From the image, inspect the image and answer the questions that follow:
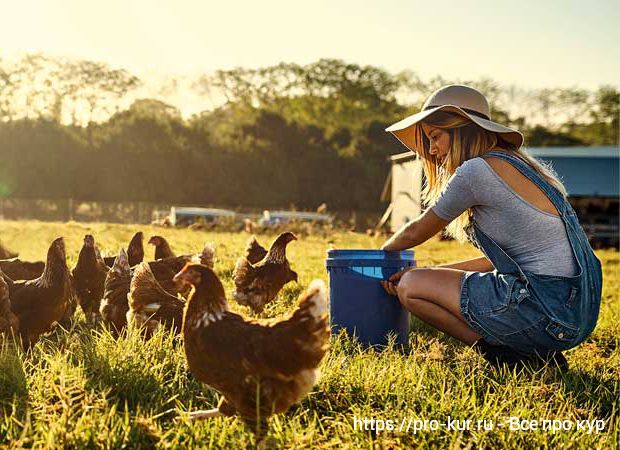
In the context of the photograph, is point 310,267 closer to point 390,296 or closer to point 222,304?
point 390,296

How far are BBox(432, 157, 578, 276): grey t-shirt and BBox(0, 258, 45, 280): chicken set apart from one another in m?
4.32

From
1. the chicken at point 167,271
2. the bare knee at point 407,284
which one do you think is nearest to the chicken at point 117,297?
the chicken at point 167,271

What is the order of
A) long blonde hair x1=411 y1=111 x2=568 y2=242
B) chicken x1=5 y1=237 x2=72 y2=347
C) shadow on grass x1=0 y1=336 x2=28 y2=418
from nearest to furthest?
shadow on grass x1=0 y1=336 x2=28 y2=418
long blonde hair x1=411 y1=111 x2=568 y2=242
chicken x1=5 y1=237 x2=72 y2=347

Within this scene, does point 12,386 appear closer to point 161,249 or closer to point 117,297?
point 117,297

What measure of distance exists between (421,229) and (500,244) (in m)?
0.48

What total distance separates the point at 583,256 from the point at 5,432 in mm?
3159

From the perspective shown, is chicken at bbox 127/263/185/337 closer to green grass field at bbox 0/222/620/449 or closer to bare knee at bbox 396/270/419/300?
green grass field at bbox 0/222/620/449

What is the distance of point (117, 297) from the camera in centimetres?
510

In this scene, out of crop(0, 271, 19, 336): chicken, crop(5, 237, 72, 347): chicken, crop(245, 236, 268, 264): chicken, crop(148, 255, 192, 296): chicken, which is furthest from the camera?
crop(245, 236, 268, 264): chicken

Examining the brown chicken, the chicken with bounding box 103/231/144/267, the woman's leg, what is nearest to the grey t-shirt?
the woman's leg

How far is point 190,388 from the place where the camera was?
11.1ft

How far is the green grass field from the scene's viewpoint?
2.76 meters

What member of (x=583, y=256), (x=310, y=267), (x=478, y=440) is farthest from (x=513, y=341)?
(x=310, y=267)

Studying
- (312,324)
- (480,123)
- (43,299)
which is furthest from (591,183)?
(312,324)
